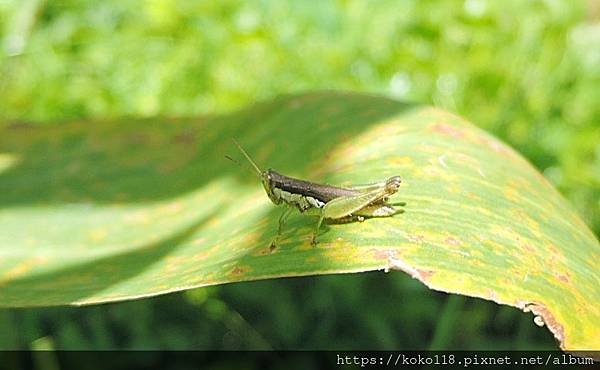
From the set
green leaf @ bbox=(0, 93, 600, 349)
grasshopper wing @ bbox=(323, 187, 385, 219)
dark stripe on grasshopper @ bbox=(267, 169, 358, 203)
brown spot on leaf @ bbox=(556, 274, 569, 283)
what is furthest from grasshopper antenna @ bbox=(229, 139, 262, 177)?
brown spot on leaf @ bbox=(556, 274, 569, 283)

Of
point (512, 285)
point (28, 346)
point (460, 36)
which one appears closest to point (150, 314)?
point (28, 346)

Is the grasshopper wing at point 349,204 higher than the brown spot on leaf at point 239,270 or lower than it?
higher

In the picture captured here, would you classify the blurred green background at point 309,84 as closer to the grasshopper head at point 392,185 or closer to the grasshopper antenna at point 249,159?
the grasshopper antenna at point 249,159

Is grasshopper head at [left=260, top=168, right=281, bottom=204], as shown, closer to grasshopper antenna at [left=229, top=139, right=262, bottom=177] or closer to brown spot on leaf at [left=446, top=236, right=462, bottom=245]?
grasshopper antenna at [left=229, top=139, right=262, bottom=177]

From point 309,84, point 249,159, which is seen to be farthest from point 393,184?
point 309,84

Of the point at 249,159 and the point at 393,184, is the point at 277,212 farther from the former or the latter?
the point at 249,159

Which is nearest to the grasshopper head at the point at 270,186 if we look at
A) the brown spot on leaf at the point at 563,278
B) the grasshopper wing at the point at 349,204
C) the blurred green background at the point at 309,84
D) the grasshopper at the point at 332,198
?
the grasshopper at the point at 332,198
